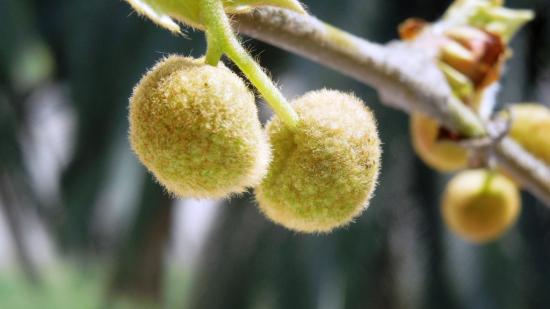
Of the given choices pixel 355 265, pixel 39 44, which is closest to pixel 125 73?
pixel 39 44

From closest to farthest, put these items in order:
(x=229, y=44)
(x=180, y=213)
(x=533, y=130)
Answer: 1. (x=229, y=44)
2. (x=533, y=130)
3. (x=180, y=213)

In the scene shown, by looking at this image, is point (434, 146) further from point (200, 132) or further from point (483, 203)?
point (200, 132)

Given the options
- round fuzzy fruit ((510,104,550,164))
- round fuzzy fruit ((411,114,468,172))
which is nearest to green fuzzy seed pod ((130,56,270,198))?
round fuzzy fruit ((411,114,468,172))

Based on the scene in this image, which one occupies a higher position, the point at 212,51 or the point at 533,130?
the point at 212,51

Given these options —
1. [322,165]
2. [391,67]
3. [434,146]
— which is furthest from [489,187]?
[322,165]

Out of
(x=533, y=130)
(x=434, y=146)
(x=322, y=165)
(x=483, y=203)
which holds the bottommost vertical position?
(x=483, y=203)

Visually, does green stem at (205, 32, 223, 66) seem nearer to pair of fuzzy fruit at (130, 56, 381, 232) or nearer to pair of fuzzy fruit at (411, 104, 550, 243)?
pair of fuzzy fruit at (130, 56, 381, 232)

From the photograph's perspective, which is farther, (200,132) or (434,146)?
(434,146)

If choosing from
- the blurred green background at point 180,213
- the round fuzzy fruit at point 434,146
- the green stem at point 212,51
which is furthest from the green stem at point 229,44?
the blurred green background at point 180,213
